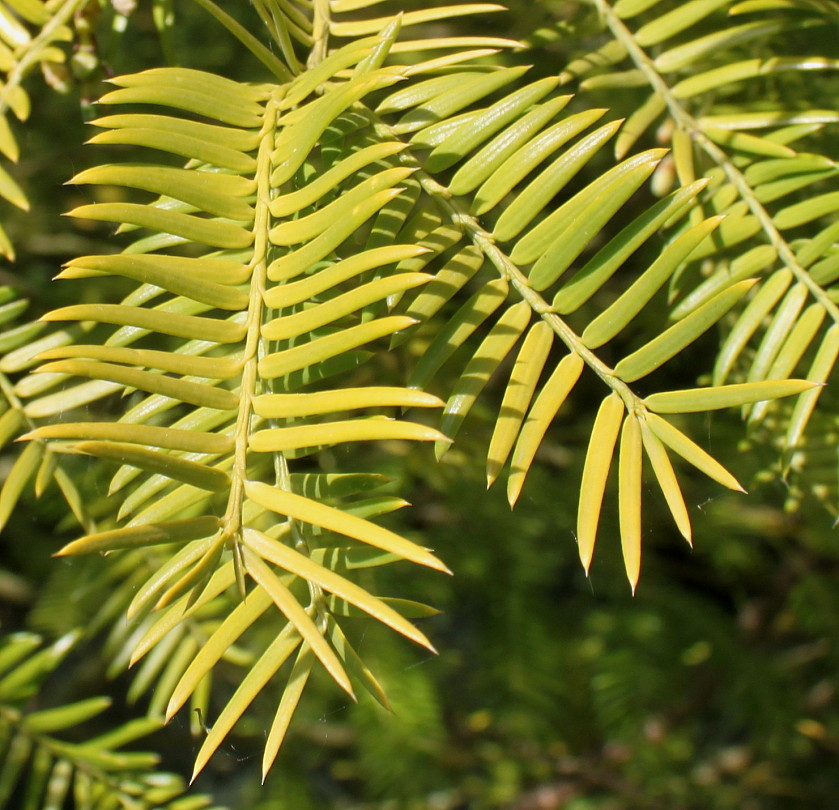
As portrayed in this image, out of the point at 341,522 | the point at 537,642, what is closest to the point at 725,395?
the point at 341,522

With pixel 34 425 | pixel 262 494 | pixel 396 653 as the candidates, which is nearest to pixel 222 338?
pixel 262 494

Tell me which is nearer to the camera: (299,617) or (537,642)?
(299,617)

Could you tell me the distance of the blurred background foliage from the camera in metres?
0.96

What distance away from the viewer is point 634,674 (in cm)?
116

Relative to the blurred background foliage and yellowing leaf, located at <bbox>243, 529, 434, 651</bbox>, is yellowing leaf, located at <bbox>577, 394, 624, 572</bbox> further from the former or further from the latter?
the blurred background foliage

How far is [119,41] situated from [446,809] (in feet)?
4.02

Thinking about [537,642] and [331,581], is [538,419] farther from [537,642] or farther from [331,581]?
[537,642]

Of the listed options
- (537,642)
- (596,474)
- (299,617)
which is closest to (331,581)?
(299,617)

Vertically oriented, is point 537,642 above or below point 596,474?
below

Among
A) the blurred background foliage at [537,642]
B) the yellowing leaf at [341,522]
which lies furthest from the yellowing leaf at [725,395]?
the blurred background foliage at [537,642]

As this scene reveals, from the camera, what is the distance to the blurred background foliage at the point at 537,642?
961 millimetres

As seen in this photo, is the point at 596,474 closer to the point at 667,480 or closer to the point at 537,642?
the point at 667,480

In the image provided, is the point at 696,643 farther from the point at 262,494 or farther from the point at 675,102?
the point at 262,494

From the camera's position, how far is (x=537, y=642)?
3.66 ft
